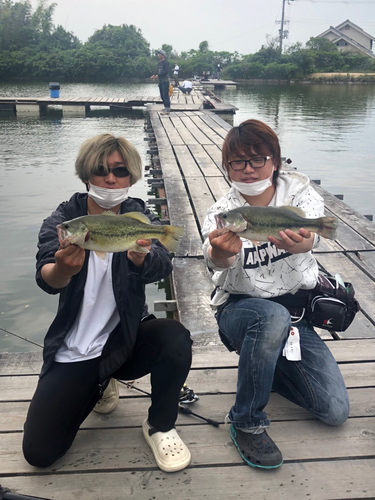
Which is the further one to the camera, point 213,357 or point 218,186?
point 218,186

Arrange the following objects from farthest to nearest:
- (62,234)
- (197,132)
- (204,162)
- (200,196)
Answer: (197,132)
(204,162)
(200,196)
(62,234)

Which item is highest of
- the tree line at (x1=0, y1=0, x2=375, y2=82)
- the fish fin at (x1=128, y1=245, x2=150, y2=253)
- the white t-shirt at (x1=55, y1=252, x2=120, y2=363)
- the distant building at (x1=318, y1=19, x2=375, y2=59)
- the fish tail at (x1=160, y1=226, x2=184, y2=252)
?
the distant building at (x1=318, y1=19, x2=375, y2=59)

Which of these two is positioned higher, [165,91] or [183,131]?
[165,91]

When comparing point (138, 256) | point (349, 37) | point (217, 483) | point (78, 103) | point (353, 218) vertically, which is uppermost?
point (349, 37)

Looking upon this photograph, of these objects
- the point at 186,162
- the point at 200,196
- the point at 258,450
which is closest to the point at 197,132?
the point at 186,162

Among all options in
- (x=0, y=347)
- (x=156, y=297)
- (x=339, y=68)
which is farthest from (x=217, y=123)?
(x=339, y=68)

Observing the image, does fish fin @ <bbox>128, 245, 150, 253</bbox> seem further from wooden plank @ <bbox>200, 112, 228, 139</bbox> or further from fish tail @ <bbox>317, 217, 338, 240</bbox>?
wooden plank @ <bbox>200, 112, 228, 139</bbox>

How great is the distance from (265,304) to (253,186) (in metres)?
0.77

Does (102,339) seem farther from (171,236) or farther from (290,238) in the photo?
(290,238)

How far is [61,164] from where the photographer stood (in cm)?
1354

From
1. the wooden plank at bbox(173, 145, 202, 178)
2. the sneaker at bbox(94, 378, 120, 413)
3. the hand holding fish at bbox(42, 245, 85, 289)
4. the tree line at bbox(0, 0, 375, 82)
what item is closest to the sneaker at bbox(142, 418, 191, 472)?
the sneaker at bbox(94, 378, 120, 413)

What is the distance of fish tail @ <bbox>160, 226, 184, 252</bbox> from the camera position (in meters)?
2.52

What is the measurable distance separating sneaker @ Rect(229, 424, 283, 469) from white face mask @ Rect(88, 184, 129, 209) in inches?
60.0

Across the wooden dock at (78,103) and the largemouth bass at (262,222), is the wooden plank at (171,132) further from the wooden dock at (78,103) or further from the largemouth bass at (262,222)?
the largemouth bass at (262,222)
